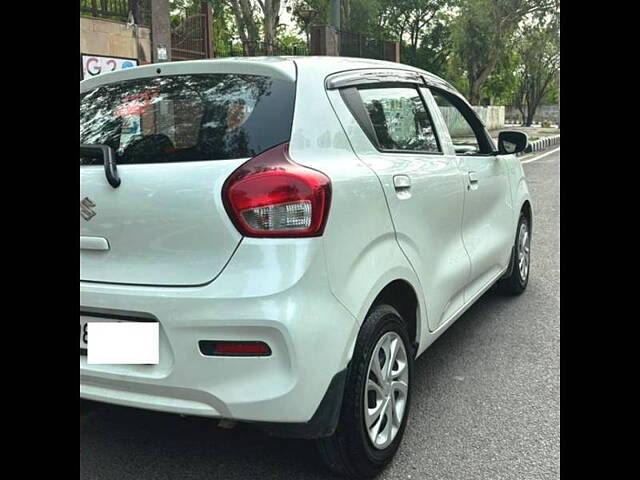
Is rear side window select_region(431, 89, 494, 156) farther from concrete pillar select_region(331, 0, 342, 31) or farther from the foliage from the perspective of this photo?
the foliage

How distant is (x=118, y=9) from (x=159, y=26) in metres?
0.87

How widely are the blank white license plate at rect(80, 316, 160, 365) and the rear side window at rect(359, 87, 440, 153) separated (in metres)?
1.27

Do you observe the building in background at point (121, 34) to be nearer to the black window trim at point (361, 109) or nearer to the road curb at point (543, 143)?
the black window trim at point (361, 109)

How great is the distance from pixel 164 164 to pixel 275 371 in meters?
0.84

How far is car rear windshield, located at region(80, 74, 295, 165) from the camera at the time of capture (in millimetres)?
2346

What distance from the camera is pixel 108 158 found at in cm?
238

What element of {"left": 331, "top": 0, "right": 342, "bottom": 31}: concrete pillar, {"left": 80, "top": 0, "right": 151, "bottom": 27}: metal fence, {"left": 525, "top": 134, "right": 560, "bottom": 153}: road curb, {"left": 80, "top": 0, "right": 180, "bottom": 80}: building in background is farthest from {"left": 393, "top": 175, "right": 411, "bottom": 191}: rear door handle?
{"left": 525, "top": 134, "right": 560, "bottom": 153}: road curb

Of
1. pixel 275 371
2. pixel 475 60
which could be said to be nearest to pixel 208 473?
pixel 275 371

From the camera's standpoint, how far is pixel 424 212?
2.98 meters

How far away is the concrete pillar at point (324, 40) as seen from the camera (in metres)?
15.9

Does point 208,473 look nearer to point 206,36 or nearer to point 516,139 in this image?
point 516,139

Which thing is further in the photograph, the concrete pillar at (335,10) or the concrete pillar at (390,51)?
the concrete pillar at (390,51)

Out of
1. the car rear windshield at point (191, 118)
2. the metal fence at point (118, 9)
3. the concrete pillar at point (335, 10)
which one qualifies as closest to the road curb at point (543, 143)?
the concrete pillar at point (335, 10)
